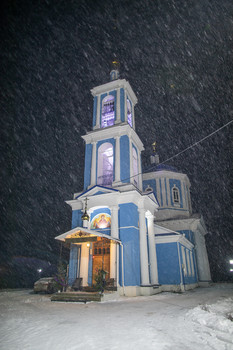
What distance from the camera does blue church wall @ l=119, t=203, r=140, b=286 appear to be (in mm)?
13617

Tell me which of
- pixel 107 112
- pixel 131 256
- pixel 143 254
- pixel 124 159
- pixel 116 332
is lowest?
pixel 116 332

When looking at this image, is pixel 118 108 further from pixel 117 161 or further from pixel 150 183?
pixel 150 183

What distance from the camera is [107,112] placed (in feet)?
66.7

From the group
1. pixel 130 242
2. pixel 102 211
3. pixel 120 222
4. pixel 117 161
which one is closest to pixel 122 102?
pixel 117 161

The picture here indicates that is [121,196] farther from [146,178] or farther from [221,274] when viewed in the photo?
[221,274]

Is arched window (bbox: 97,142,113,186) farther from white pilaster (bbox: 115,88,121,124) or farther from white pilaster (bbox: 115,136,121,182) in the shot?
white pilaster (bbox: 115,88,121,124)

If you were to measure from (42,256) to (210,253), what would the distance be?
28.5 m

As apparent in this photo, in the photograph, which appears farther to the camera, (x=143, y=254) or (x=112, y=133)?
(x=112, y=133)

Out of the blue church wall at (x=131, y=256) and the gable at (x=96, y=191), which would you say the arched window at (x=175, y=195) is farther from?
the gable at (x=96, y=191)

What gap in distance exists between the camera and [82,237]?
1287 centimetres

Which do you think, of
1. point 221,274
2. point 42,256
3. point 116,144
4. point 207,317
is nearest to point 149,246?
point 116,144

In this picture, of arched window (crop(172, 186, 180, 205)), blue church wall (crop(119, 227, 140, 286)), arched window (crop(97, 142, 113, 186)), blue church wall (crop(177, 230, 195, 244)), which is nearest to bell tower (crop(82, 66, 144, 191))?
arched window (crop(97, 142, 113, 186))

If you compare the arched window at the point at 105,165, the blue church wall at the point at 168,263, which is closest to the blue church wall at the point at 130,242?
the arched window at the point at 105,165

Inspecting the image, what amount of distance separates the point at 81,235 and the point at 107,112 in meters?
11.6
